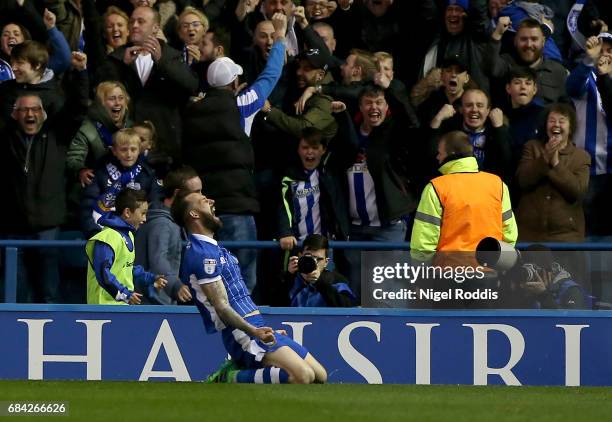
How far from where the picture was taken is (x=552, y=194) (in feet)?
47.0

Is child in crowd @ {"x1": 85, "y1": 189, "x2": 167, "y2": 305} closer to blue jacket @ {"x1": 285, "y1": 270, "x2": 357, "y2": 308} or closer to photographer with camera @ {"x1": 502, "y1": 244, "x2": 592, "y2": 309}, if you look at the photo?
blue jacket @ {"x1": 285, "y1": 270, "x2": 357, "y2": 308}

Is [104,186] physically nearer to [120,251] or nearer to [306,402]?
[120,251]

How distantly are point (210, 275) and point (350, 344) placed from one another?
113 inches

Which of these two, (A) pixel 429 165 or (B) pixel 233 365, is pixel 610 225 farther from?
(B) pixel 233 365

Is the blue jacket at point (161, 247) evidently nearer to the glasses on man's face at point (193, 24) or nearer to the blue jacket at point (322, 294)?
the blue jacket at point (322, 294)

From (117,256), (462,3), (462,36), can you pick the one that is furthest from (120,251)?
(462,3)

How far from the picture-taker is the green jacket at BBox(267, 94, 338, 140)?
1492cm

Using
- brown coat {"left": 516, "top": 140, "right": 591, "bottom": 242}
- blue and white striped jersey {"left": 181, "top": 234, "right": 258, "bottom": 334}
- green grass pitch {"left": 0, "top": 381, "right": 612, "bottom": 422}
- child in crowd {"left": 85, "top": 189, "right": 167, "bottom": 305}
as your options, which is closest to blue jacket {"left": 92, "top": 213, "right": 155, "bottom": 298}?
child in crowd {"left": 85, "top": 189, "right": 167, "bottom": 305}

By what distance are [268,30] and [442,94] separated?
177 centimetres

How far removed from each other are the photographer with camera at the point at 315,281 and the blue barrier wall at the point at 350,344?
128 mm

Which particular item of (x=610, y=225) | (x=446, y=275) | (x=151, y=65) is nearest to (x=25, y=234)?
(x=151, y=65)

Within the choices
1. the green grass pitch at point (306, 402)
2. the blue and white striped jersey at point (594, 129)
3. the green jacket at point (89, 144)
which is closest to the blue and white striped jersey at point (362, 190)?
the blue and white striped jersey at point (594, 129)

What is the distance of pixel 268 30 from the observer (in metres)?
15.4

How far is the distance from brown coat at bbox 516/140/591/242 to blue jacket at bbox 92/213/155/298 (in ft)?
11.1
